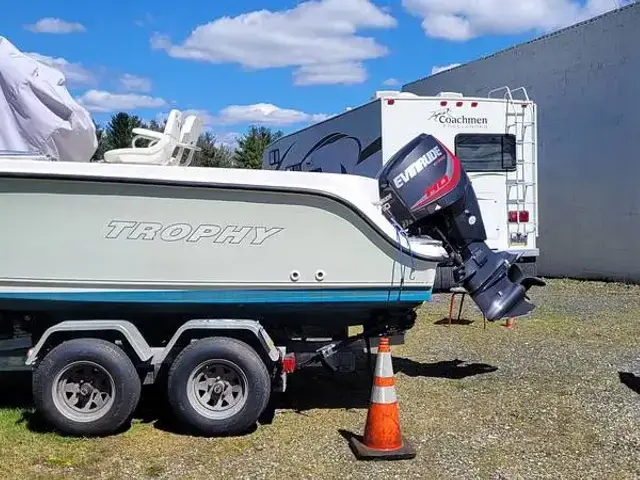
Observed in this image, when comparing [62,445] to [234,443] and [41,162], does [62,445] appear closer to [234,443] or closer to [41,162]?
[234,443]

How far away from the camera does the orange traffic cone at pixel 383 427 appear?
17.7 feet

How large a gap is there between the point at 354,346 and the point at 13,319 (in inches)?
106

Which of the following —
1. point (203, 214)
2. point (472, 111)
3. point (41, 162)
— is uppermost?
point (472, 111)

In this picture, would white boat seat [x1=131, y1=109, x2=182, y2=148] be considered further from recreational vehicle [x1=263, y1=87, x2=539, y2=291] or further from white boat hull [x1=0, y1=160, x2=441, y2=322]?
recreational vehicle [x1=263, y1=87, x2=539, y2=291]

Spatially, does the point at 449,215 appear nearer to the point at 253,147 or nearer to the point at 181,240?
the point at 181,240

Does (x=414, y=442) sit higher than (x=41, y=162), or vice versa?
(x=41, y=162)

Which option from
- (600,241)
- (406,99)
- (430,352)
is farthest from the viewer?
(600,241)

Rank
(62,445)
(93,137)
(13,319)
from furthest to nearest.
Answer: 1. (93,137)
2. (13,319)
3. (62,445)

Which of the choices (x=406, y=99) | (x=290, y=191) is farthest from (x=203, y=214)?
(x=406, y=99)

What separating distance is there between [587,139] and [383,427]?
39.2 ft

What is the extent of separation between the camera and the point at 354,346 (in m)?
6.43

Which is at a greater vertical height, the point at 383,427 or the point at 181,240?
the point at 181,240

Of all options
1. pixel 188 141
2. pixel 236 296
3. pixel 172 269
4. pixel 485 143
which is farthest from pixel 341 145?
pixel 172 269

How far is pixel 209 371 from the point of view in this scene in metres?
5.91
